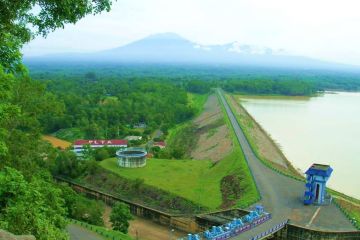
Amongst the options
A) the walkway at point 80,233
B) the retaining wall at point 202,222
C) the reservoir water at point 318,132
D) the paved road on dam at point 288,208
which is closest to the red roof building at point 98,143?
the retaining wall at point 202,222

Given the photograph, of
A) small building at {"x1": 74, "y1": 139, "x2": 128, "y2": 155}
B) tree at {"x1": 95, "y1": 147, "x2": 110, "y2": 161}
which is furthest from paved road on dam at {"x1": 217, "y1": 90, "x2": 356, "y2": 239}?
small building at {"x1": 74, "y1": 139, "x2": 128, "y2": 155}

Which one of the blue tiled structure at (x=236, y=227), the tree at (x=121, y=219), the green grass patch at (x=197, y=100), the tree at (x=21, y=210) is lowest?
the tree at (x=121, y=219)

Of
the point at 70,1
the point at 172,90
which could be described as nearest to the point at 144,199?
the point at 70,1

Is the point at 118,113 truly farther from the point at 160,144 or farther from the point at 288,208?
the point at 288,208

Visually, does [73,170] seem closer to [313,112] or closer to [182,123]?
[182,123]

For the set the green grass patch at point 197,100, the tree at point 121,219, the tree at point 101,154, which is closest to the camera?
the tree at point 121,219

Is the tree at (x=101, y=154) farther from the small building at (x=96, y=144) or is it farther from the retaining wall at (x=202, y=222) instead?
the retaining wall at (x=202, y=222)

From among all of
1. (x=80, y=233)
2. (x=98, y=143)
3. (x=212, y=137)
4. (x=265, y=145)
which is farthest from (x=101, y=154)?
(x=80, y=233)
